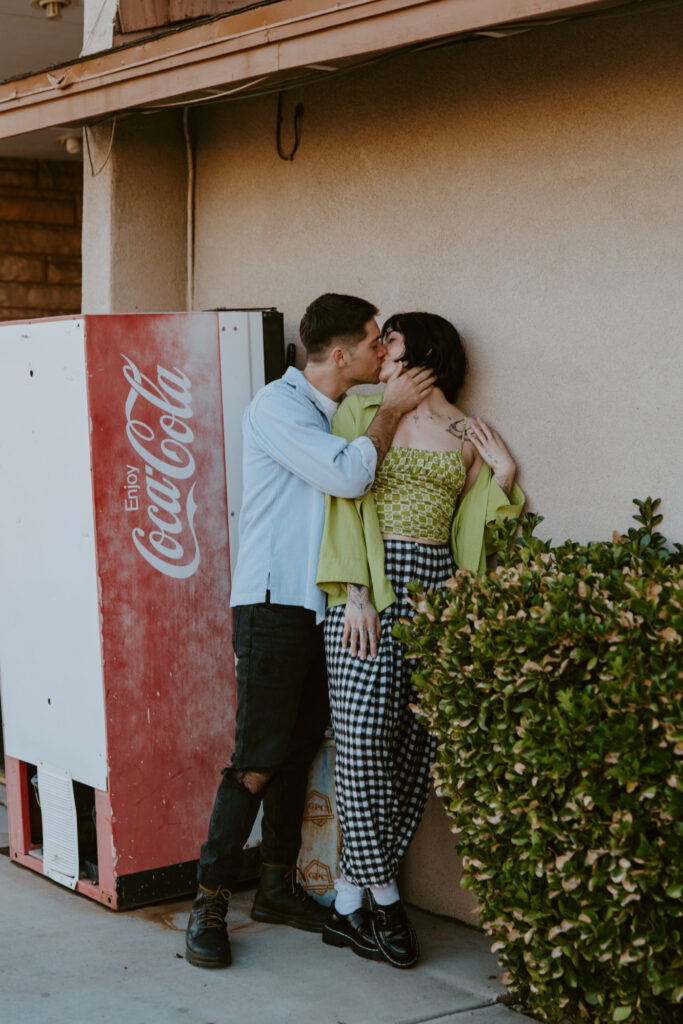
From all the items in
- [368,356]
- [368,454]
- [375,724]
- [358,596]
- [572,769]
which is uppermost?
[368,356]

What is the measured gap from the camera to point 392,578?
13.2 ft

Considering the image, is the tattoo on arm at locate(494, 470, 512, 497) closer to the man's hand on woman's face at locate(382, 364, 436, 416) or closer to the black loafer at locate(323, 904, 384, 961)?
the man's hand on woman's face at locate(382, 364, 436, 416)

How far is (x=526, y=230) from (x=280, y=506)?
1215mm

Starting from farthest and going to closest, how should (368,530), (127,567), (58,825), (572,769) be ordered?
(58,825), (127,567), (368,530), (572,769)

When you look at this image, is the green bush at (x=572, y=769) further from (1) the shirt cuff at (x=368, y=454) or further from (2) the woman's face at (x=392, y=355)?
(2) the woman's face at (x=392, y=355)

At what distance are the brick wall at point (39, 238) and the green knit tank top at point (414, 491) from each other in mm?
4695

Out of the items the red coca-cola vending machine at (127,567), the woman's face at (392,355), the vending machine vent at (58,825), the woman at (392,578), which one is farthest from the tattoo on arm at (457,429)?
the vending machine vent at (58,825)

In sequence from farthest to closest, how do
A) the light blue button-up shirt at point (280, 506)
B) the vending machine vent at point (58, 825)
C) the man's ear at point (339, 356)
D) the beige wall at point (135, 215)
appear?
1. the beige wall at point (135, 215)
2. the vending machine vent at point (58, 825)
3. the man's ear at point (339, 356)
4. the light blue button-up shirt at point (280, 506)

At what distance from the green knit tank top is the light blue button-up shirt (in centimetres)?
21

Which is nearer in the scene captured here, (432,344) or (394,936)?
(394,936)

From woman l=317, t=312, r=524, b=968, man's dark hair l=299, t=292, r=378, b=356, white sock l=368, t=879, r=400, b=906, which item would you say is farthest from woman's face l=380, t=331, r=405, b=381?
white sock l=368, t=879, r=400, b=906

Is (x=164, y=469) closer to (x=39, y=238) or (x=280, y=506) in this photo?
(x=280, y=506)

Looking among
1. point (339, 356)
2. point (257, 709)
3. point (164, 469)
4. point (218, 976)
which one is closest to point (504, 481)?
point (339, 356)

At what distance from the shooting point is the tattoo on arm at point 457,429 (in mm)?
4164
